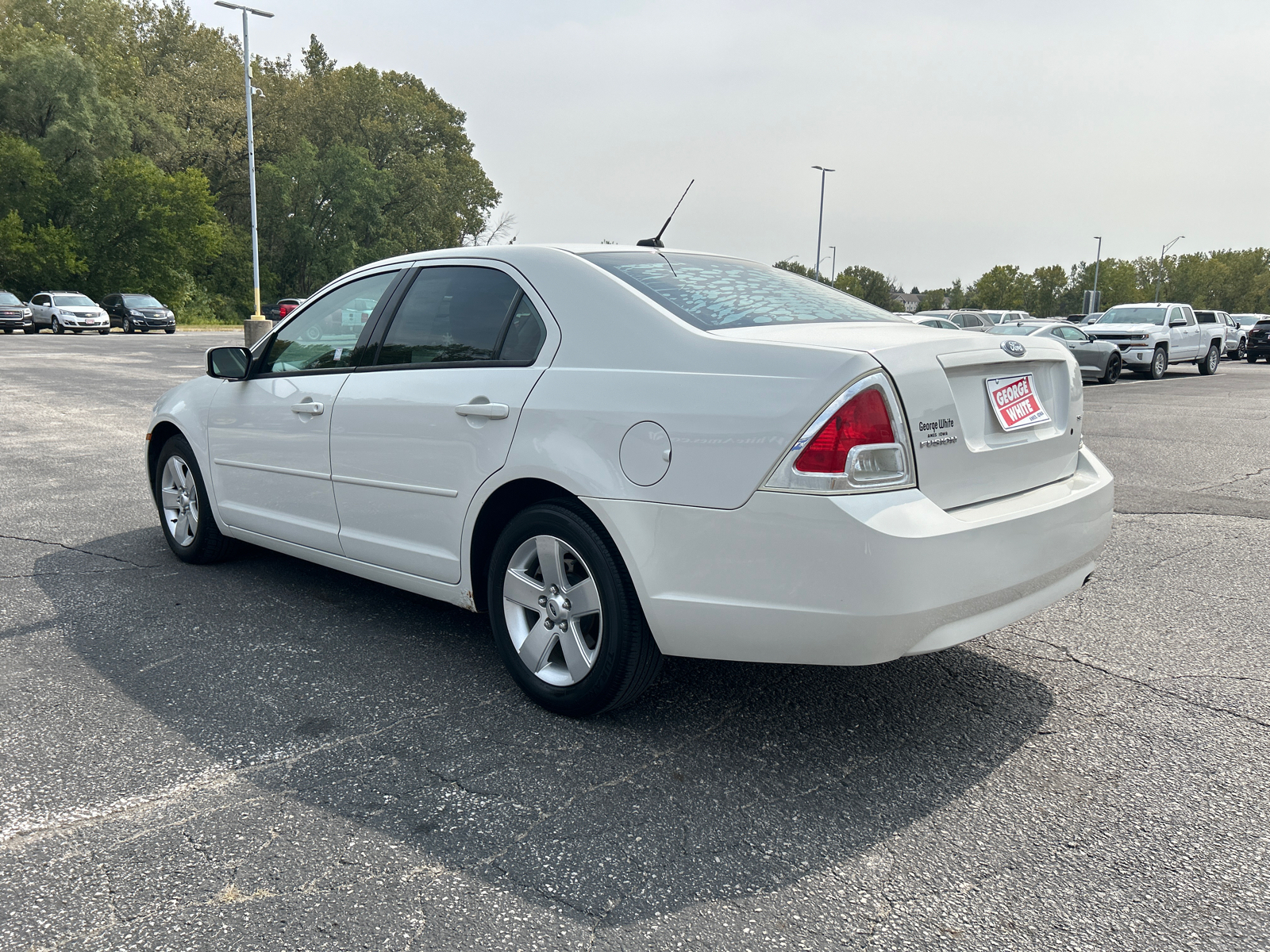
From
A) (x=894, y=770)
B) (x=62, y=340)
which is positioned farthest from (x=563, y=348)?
(x=62, y=340)

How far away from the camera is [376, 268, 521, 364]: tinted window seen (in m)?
3.69

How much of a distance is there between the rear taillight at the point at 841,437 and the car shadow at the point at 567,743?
965 mm

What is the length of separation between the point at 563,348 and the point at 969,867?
2.01m

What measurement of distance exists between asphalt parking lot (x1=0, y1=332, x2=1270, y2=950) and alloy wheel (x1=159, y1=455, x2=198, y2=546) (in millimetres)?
461

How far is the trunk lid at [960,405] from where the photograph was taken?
284 cm

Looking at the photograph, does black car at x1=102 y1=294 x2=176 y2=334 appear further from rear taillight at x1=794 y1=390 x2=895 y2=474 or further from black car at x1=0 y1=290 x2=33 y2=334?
rear taillight at x1=794 y1=390 x2=895 y2=474

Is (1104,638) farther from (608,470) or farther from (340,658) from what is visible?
(340,658)

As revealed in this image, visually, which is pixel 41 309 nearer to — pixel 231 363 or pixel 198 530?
pixel 198 530

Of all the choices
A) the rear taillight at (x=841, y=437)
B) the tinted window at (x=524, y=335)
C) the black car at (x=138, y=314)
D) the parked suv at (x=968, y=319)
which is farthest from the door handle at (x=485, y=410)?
the black car at (x=138, y=314)

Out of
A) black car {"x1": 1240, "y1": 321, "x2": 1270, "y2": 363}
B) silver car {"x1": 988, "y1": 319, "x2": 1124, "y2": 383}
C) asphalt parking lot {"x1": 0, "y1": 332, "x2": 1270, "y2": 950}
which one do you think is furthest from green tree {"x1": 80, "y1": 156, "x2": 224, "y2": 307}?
asphalt parking lot {"x1": 0, "y1": 332, "x2": 1270, "y2": 950}

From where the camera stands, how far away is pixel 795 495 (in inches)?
107

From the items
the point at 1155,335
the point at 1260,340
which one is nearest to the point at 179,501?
the point at 1155,335

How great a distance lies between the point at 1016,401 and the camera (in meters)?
3.25

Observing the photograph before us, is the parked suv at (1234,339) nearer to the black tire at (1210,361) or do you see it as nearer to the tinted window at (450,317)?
the black tire at (1210,361)
